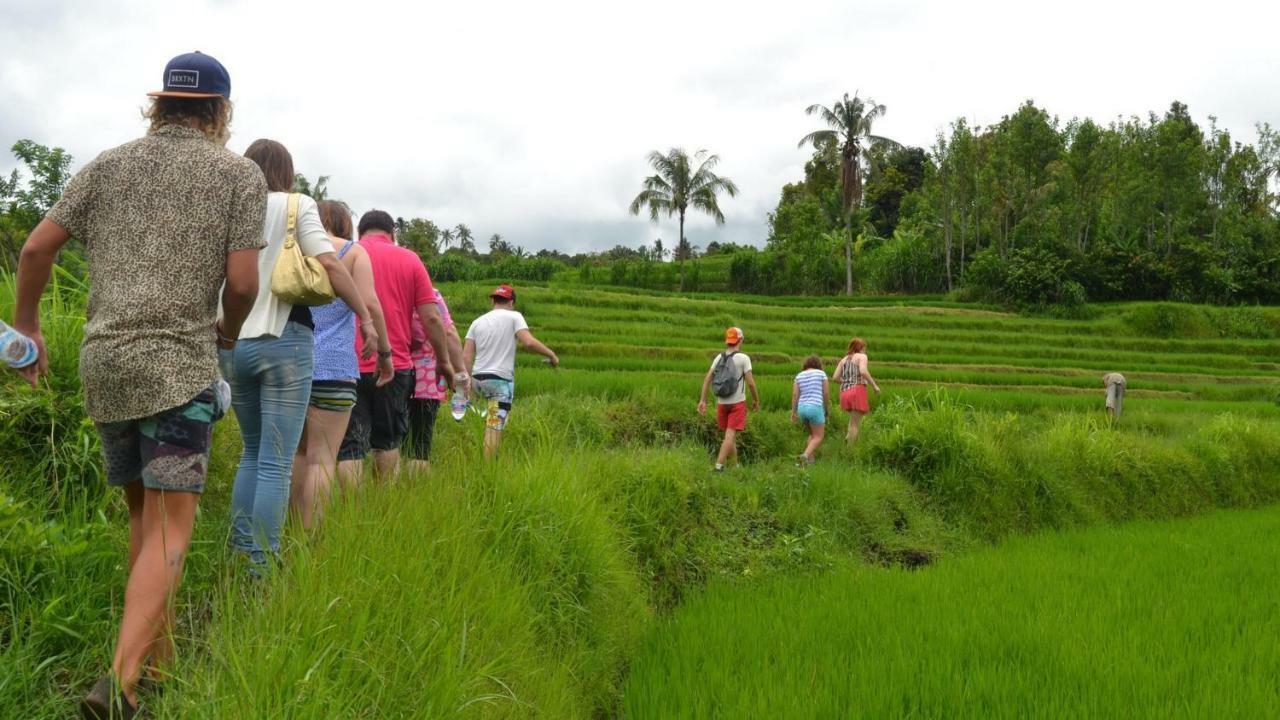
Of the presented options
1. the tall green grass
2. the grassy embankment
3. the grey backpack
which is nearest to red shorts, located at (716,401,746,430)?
the grey backpack

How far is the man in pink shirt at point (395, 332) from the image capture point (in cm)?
463

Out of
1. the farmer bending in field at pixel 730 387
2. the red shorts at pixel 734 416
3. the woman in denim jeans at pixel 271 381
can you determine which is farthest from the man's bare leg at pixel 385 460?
the red shorts at pixel 734 416

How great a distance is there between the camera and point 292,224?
10.8 feet

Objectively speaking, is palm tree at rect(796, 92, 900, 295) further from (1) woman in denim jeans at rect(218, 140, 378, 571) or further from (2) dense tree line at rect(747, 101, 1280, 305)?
(1) woman in denim jeans at rect(218, 140, 378, 571)

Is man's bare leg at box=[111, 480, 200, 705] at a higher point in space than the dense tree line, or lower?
lower

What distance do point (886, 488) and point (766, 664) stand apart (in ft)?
13.7

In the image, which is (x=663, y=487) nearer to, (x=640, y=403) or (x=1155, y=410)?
(x=640, y=403)

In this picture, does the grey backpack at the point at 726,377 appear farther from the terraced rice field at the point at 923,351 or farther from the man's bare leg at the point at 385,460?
the man's bare leg at the point at 385,460

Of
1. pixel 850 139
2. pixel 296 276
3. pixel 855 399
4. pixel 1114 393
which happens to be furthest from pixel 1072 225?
pixel 296 276

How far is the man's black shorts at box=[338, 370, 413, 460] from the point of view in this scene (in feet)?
14.3

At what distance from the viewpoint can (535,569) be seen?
397 cm

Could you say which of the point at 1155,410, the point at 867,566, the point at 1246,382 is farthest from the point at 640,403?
the point at 1246,382

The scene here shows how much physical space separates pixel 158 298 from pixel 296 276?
742mm

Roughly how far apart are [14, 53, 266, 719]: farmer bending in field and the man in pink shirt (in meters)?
1.91
